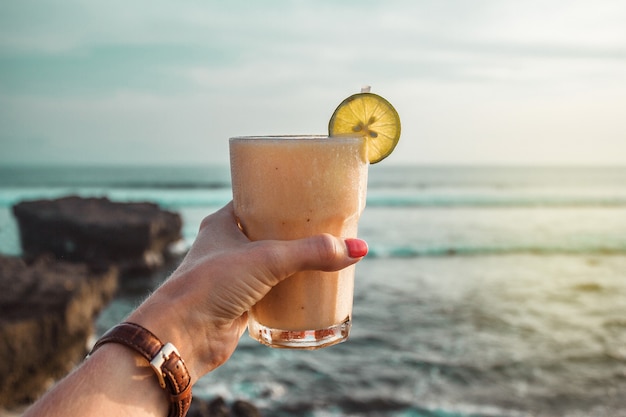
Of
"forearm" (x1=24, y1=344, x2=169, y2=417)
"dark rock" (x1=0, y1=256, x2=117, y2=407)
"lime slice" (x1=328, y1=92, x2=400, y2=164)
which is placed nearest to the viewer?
"forearm" (x1=24, y1=344, x2=169, y2=417)

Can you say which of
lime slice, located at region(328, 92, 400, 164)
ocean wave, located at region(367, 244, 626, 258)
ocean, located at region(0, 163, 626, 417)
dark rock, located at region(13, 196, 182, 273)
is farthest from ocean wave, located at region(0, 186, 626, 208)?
lime slice, located at region(328, 92, 400, 164)

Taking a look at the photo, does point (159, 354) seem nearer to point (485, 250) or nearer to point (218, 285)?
point (218, 285)

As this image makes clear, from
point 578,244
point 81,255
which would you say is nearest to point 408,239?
point 578,244

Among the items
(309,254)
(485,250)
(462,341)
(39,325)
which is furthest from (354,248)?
(485,250)

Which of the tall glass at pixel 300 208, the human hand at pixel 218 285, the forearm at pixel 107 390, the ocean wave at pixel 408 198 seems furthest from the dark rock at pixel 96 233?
the ocean wave at pixel 408 198

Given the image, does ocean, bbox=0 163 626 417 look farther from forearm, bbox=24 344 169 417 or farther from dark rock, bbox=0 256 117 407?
forearm, bbox=24 344 169 417
